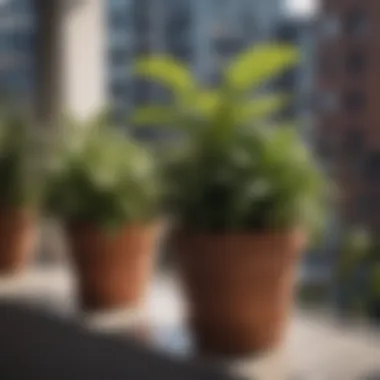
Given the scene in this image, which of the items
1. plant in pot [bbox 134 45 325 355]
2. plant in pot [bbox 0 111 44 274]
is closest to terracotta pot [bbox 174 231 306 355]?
plant in pot [bbox 134 45 325 355]

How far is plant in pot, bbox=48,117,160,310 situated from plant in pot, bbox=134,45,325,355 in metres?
0.25

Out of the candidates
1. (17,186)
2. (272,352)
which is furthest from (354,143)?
(17,186)

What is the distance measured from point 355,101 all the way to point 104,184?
49 centimetres

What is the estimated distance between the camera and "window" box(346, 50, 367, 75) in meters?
1.60

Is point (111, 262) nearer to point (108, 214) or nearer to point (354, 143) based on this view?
point (108, 214)

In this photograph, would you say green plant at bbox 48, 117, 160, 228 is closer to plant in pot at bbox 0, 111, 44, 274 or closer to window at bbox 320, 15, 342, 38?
plant in pot at bbox 0, 111, 44, 274

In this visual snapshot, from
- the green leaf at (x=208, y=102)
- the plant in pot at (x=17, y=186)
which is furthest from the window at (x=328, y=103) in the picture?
the plant in pot at (x=17, y=186)

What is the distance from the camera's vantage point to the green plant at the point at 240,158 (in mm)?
1393

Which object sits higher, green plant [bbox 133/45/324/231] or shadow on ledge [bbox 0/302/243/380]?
green plant [bbox 133/45/324/231]

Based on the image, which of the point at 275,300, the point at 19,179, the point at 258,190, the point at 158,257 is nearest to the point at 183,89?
the point at 258,190

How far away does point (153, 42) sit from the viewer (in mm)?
2020

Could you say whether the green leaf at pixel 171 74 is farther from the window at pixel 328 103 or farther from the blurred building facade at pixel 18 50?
the blurred building facade at pixel 18 50

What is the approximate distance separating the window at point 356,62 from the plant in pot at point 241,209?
0.58ft

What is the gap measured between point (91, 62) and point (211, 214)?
0.91 metres
